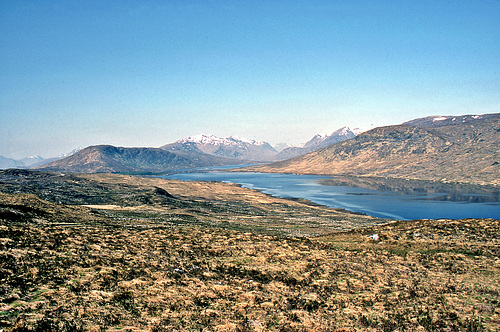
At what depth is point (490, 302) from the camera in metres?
13.0

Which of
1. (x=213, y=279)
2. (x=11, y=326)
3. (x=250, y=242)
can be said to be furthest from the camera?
(x=250, y=242)

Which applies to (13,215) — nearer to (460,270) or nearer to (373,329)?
(373,329)

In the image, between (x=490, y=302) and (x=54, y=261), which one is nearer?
(x=490, y=302)

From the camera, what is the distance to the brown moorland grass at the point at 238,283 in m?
11.1

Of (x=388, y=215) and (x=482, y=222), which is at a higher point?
(x=482, y=222)

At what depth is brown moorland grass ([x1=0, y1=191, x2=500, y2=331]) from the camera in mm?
11102

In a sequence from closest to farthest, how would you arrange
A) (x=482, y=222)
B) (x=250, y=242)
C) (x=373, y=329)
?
1. (x=373, y=329)
2. (x=250, y=242)
3. (x=482, y=222)

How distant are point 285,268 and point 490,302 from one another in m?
9.72

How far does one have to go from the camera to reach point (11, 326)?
9461 millimetres

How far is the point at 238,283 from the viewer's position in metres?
14.9

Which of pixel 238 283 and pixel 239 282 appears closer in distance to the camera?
pixel 238 283

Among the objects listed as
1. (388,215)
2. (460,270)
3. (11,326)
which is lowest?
(388,215)

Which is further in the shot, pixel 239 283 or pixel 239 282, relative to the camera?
pixel 239 282

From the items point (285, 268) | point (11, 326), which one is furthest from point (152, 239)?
point (11, 326)
